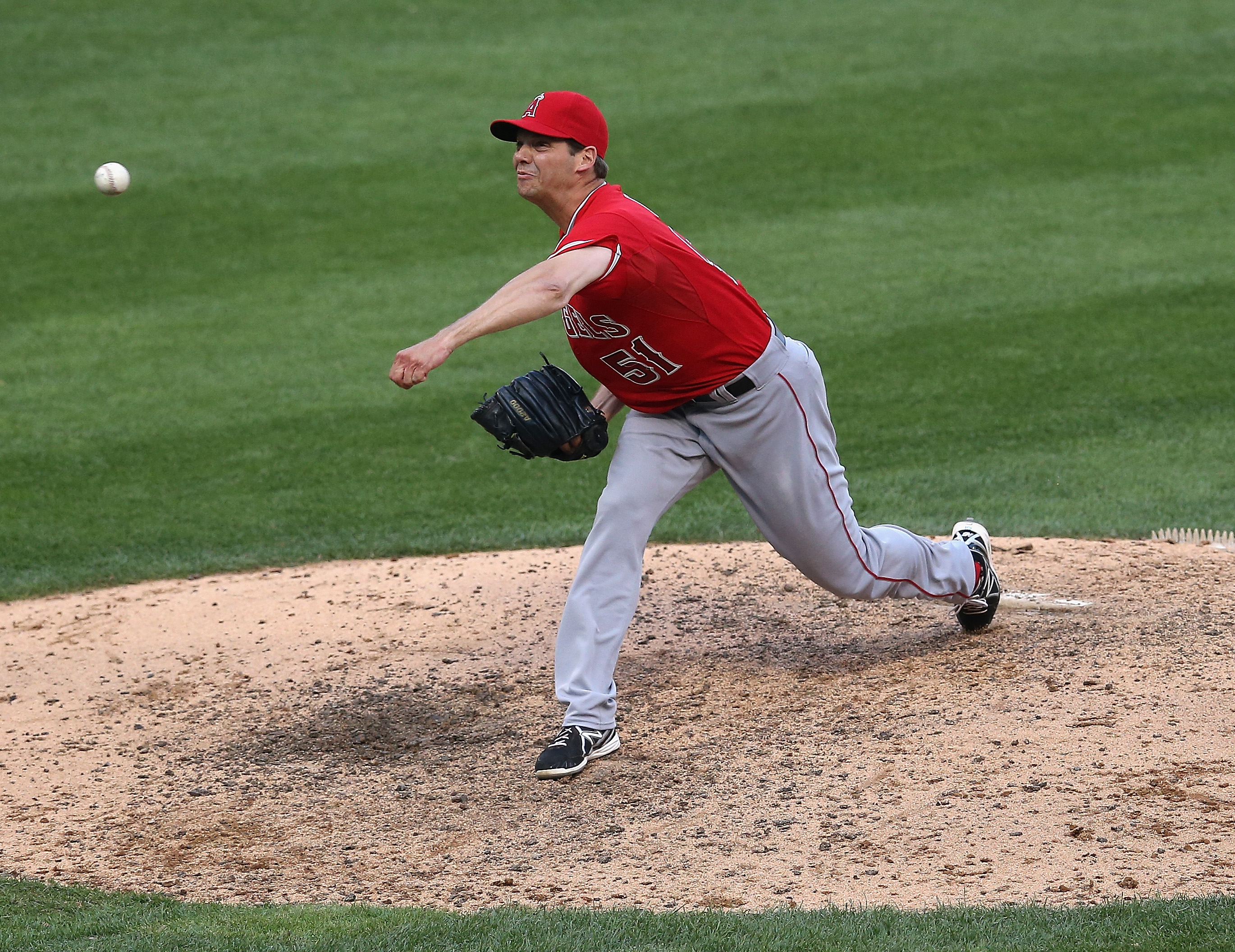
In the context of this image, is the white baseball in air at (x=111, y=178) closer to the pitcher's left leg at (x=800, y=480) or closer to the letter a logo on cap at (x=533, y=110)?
the letter a logo on cap at (x=533, y=110)

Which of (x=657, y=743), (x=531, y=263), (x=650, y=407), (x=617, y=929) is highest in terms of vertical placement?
(x=650, y=407)

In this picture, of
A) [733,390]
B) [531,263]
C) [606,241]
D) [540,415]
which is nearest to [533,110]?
[606,241]

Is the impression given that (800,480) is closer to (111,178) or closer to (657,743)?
(657,743)

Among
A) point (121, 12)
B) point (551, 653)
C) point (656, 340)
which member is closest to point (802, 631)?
point (551, 653)

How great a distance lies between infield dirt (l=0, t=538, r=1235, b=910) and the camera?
12.3 feet

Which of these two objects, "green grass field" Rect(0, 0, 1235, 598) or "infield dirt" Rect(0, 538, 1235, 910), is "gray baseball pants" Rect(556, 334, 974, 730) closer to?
"infield dirt" Rect(0, 538, 1235, 910)

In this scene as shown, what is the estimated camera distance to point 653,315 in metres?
4.31

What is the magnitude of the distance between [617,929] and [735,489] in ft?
5.31

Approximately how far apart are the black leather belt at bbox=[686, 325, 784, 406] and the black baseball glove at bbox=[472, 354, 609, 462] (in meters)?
0.31

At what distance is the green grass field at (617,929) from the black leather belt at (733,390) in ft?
5.31

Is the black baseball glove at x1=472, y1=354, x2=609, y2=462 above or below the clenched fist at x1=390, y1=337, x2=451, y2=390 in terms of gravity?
below

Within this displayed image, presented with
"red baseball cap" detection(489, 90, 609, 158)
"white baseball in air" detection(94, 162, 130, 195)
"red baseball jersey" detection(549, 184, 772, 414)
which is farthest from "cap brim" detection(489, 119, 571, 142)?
"white baseball in air" detection(94, 162, 130, 195)

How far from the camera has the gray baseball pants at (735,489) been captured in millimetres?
4441

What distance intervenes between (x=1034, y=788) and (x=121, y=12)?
15146mm
